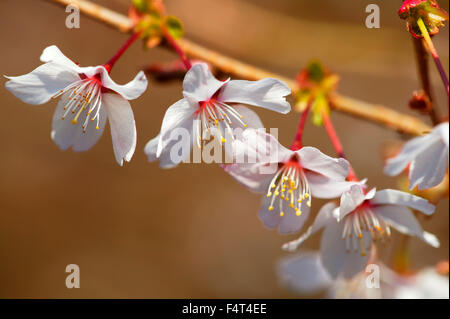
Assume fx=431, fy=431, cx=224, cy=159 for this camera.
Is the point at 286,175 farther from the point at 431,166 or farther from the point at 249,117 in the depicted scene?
the point at 431,166

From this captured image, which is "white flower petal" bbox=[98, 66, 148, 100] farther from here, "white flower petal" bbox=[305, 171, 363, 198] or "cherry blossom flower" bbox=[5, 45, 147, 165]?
"white flower petal" bbox=[305, 171, 363, 198]

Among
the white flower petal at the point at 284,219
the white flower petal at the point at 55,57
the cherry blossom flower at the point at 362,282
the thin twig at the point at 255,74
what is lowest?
the cherry blossom flower at the point at 362,282

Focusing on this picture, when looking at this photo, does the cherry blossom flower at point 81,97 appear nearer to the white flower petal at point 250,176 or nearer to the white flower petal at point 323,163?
the white flower petal at point 250,176

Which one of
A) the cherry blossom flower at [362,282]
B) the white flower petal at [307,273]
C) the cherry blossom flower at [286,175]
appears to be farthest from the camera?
the white flower petal at [307,273]

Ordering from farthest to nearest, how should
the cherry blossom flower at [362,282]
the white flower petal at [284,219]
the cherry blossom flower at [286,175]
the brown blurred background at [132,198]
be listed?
the brown blurred background at [132,198], the cherry blossom flower at [362,282], the white flower petal at [284,219], the cherry blossom flower at [286,175]

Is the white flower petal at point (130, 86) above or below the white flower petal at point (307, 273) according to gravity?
above

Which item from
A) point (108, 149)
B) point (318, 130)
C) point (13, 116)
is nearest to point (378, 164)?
point (318, 130)

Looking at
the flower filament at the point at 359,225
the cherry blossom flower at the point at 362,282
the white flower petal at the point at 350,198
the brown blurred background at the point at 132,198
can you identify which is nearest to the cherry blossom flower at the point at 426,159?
the white flower petal at the point at 350,198

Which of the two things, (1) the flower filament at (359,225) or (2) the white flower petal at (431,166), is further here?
(1) the flower filament at (359,225)

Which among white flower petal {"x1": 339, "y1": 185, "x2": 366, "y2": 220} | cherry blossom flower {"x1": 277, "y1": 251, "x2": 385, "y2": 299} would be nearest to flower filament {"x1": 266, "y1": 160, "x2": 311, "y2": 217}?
white flower petal {"x1": 339, "y1": 185, "x2": 366, "y2": 220}
